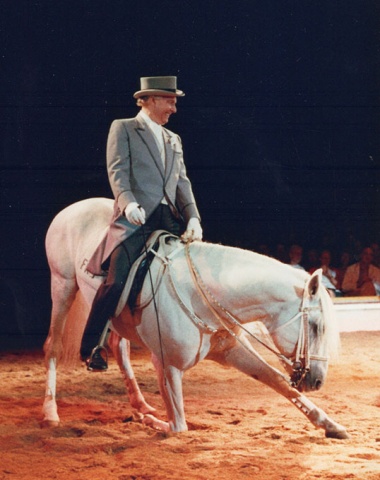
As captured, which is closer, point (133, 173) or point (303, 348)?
point (303, 348)

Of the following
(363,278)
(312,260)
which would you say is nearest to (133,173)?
(312,260)

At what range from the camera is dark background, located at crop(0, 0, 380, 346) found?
11680 millimetres

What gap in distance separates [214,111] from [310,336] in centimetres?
830

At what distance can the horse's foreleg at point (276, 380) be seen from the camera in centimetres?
504

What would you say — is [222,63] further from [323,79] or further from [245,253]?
[245,253]

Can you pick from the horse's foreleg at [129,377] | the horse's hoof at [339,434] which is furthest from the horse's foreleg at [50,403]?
the horse's hoof at [339,434]

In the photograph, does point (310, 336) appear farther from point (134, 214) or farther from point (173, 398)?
point (134, 214)

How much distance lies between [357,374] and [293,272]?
310 centimetres

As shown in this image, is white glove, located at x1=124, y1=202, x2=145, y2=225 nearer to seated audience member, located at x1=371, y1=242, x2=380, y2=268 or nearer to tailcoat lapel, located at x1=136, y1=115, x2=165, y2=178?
tailcoat lapel, located at x1=136, y1=115, x2=165, y2=178

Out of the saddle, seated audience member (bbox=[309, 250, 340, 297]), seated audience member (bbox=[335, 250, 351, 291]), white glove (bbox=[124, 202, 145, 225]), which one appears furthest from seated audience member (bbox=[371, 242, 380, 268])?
white glove (bbox=[124, 202, 145, 225])

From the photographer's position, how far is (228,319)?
5.04m

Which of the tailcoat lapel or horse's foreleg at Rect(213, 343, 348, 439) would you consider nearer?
Result: horse's foreleg at Rect(213, 343, 348, 439)

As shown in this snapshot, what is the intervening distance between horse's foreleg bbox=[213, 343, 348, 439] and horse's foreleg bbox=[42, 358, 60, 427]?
1.32 meters

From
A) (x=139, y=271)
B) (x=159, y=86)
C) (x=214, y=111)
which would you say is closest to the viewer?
(x=139, y=271)
